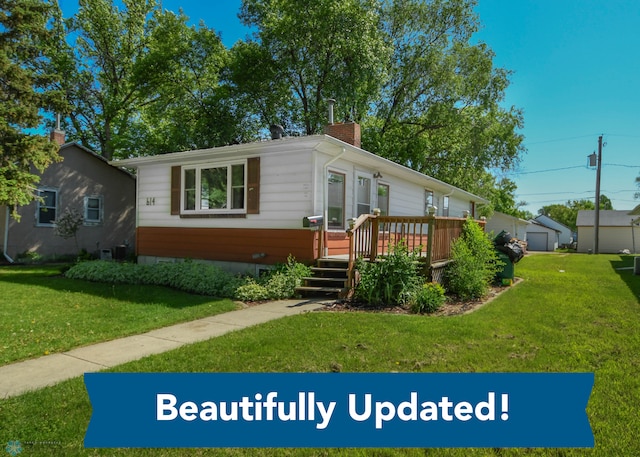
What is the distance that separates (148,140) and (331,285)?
17.2 meters

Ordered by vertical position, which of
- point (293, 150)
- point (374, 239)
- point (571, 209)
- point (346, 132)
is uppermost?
point (571, 209)

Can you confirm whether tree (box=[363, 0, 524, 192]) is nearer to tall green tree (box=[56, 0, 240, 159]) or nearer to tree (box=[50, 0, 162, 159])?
tall green tree (box=[56, 0, 240, 159])

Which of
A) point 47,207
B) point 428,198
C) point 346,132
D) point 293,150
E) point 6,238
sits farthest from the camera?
point 428,198

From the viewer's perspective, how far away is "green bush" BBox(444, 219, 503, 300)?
7.96 m

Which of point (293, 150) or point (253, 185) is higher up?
point (293, 150)

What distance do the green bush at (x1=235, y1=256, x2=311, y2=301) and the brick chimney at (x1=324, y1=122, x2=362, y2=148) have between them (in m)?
3.63

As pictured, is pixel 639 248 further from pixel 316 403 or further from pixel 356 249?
pixel 316 403

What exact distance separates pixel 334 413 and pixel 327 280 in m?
5.60

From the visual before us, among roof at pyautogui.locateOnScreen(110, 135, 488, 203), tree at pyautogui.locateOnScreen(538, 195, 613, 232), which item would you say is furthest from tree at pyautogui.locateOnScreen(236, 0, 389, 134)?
tree at pyautogui.locateOnScreen(538, 195, 613, 232)

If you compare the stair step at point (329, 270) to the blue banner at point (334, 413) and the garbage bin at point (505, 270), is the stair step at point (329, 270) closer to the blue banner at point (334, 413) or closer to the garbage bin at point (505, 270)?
the garbage bin at point (505, 270)

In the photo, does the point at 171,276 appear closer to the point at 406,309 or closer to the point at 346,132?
the point at 406,309

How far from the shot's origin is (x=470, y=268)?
804 cm

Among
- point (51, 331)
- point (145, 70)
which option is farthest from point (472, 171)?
point (51, 331)
